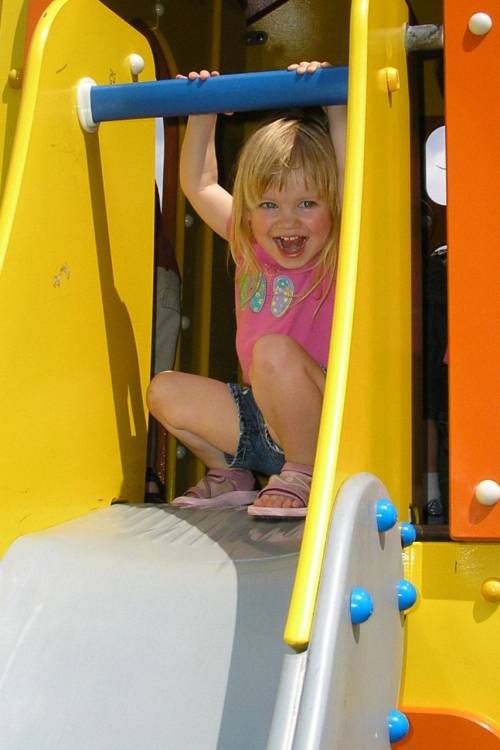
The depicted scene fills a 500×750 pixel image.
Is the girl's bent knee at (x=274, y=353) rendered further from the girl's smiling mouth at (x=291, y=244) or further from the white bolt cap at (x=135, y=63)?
the white bolt cap at (x=135, y=63)

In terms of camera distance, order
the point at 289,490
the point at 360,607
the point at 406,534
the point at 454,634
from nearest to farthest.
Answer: the point at 360,607
the point at 406,534
the point at 454,634
the point at 289,490

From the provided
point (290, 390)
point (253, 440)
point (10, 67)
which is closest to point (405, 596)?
point (290, 390)

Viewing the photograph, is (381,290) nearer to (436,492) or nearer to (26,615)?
(26,615)

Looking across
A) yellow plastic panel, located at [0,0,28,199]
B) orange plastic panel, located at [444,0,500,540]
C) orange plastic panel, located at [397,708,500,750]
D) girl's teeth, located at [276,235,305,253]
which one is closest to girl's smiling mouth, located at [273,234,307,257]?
girl's teeth, located at [276,235,305,253]

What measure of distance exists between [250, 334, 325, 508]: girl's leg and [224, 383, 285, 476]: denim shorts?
0.53 feet

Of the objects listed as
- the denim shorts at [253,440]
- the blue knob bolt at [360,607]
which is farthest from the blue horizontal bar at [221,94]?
the blue knob bolt at [360,607]

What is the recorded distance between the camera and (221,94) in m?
1.52

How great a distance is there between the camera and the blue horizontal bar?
148 centimetres

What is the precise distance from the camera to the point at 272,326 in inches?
69.4

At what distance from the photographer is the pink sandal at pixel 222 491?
1.71 m

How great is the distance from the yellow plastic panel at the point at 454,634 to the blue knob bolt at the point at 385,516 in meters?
0.28

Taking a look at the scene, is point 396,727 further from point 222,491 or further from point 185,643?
point 222,491

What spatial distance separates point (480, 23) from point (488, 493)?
0.65 meters

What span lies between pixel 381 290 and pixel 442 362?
877mm
